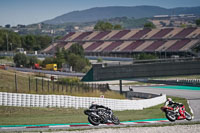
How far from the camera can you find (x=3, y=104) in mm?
27141

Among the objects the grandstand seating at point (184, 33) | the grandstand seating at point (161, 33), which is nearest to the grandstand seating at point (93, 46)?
the grandstand seating at point (161, 33)

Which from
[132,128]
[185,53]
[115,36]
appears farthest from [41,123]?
[115,36]

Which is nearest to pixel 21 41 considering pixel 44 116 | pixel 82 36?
pixel 82 36

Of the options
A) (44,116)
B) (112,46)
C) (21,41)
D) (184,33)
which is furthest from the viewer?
(21,41)

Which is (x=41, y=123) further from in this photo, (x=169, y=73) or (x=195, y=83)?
(x=195, y=83)

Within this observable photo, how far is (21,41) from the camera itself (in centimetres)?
15388

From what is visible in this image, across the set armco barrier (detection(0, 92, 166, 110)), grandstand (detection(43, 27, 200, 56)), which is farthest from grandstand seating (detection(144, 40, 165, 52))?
armco barrier (detection(0, 92, 166, 110))

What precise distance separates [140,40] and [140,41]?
0.89m

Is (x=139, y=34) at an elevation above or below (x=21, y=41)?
above

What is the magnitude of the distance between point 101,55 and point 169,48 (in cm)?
2243

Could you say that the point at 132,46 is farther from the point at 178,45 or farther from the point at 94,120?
the point at 94,120

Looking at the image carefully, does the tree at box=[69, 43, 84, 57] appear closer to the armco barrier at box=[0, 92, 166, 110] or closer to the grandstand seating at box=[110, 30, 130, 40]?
the grandstand seating at box=[110, 30, 130, 40]

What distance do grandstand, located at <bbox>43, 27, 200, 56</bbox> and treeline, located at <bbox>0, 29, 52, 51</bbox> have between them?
15.2 metres

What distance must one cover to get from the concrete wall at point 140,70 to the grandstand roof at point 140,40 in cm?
5679
